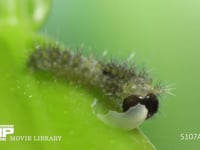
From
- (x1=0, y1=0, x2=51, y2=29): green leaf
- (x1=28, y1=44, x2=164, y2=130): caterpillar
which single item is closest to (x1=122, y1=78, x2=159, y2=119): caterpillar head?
(x1=28, y1=44, x2=164, y2=130): caterpillar

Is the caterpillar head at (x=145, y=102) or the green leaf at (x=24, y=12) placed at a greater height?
the green leaf at (x=24, y=12)

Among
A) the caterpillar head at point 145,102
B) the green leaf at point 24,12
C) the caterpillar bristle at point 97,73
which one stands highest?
the green leaf at point 24,12

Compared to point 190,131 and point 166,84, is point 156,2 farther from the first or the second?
point 190,131

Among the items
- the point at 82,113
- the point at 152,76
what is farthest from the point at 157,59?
the point at 82,113

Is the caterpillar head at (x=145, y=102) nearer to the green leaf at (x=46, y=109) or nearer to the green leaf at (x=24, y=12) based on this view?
the green leaf at (x=46, y=109)

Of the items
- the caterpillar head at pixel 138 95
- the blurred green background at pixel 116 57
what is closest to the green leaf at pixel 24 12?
the blurred green background at pixel 116 57

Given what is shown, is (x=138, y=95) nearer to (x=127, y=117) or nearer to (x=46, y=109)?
(x=127, y=117)
